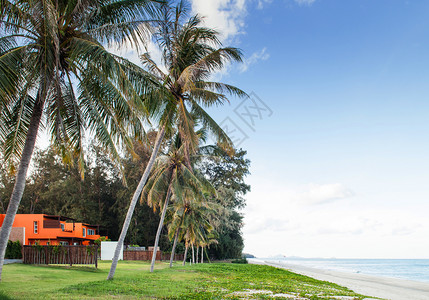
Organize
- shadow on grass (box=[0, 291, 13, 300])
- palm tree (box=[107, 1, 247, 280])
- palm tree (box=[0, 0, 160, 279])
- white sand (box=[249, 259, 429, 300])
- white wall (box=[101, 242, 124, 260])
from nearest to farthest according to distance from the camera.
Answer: shadow on grass (box=[0, 291, 13, 300]) → palm tree (box=[0, 0, 160, 279]) → palm tree (box=[107, 1, 247, 280]) → white sand (box=[249, 259, 429, 300]) → white wall (box=[101, 242, 124, 260])

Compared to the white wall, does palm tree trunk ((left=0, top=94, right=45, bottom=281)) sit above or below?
above

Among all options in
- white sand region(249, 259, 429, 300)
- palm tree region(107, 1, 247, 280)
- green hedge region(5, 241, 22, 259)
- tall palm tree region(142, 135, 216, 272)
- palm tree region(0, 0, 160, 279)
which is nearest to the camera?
palm tree region(0, 0, 160, 279)

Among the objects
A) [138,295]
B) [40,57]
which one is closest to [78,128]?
[40,57]

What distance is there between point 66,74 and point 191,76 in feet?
16.7

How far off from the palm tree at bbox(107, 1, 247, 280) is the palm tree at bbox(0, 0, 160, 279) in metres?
3.03

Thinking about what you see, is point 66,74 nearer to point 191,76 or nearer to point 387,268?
point 191,76

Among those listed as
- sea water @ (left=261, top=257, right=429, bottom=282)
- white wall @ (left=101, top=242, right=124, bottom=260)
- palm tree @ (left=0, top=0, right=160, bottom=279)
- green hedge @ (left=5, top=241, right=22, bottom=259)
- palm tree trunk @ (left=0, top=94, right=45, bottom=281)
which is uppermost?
A: palm tree @ (left=0, top=0, right=160, bottom=279)

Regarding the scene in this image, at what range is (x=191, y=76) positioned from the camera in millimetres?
12883

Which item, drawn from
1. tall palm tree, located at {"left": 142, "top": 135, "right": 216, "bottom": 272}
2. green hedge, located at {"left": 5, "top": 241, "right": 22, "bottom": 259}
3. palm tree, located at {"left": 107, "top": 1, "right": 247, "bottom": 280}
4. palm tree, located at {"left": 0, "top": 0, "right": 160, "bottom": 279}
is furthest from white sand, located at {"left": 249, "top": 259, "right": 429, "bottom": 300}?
green hedge, located at {"left": 5, "top": 241, "right": 22, "bottom": 259}

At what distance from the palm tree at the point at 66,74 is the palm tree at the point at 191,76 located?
9.93 feet

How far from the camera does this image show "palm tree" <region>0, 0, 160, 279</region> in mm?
7461

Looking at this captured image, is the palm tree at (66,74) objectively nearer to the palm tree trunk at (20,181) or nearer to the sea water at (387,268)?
the palm tree trunk at (20,181)

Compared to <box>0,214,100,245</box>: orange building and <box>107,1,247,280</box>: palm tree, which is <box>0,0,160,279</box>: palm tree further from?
<box>0,214,100,245</box>: orange building

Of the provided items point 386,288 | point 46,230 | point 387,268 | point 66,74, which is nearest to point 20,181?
point 66,74
